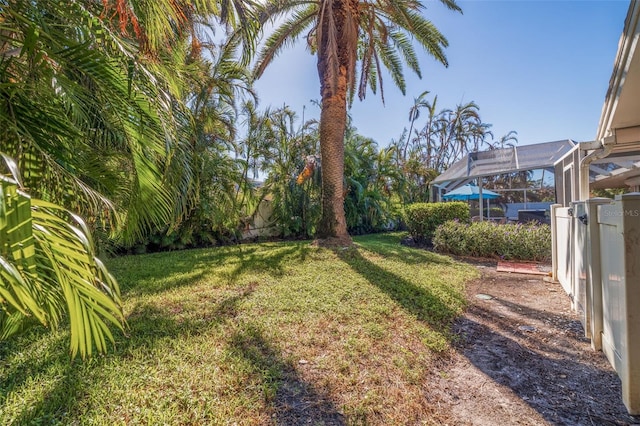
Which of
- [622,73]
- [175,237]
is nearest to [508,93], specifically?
[622,73]

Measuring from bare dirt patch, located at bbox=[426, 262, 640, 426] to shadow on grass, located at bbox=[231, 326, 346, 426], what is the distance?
936 millimetres

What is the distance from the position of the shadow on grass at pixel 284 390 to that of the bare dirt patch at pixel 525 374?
3.07 ft

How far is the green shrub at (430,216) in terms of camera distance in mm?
9898

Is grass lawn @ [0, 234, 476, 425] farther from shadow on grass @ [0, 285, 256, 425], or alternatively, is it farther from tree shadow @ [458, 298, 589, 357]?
tree shadow @ [458, 298, 589, 357]

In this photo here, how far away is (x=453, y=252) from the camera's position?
8688 mm

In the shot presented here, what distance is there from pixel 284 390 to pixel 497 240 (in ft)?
24.8

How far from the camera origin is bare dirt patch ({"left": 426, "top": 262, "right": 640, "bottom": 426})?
2121 millimetres

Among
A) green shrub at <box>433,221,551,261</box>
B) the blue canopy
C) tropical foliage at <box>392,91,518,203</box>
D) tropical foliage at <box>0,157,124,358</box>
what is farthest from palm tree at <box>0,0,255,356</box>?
tropical foliage at <box>392,91,518,203</box>

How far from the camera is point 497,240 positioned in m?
7.68

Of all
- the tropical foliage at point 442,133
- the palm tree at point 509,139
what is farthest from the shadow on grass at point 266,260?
the palm tree at point 509,139

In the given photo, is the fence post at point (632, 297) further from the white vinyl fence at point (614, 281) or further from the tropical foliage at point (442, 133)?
the tropical foliage at point (442, 133)

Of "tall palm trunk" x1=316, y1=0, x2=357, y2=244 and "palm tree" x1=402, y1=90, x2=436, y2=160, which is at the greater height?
"palm tree" x1=402, y1=90, x2=436, y2=160

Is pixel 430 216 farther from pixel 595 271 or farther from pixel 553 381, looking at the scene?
pixel 553 381

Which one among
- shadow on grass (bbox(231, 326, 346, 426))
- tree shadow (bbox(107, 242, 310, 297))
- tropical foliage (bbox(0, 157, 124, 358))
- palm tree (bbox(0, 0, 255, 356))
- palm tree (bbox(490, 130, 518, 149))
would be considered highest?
palm tree (bbox(490, 130, 518, 149))
